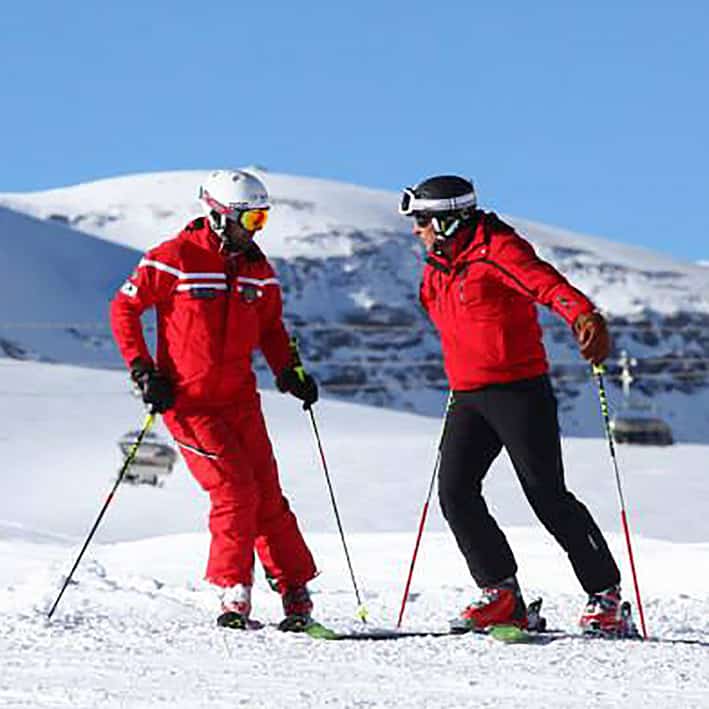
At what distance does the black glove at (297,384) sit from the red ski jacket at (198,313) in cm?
30

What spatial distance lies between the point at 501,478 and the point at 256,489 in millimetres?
22923

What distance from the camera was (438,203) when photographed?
6.37 m

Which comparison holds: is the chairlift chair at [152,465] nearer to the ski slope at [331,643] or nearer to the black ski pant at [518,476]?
the ski slope at [331,643]

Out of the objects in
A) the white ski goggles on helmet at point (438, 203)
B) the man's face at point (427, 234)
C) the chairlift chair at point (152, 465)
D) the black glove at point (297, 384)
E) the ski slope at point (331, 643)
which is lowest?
the chairlift chair at point (152, 465)

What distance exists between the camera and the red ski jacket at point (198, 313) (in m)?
6.44

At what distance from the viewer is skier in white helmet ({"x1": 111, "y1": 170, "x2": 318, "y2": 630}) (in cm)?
641

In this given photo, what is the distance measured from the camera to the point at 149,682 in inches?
195

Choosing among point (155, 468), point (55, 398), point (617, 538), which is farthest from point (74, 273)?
point (617, 538)

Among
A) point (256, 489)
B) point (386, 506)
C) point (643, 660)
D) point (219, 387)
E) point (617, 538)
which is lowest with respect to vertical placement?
point (386, 506)

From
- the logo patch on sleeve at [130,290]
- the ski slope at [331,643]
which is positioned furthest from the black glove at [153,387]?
the ski slope at [331,643]

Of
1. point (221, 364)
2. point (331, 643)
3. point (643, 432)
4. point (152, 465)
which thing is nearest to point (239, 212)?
point (221, 364)

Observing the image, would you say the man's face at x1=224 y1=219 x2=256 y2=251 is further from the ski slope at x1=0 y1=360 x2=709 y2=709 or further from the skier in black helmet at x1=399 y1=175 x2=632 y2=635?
the ski slope at x1=0 y1=360 x2=709 y2=709

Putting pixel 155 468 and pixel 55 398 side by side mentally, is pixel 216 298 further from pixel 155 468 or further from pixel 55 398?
pixel 55 398

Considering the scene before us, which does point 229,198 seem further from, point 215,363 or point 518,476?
point 518,476
